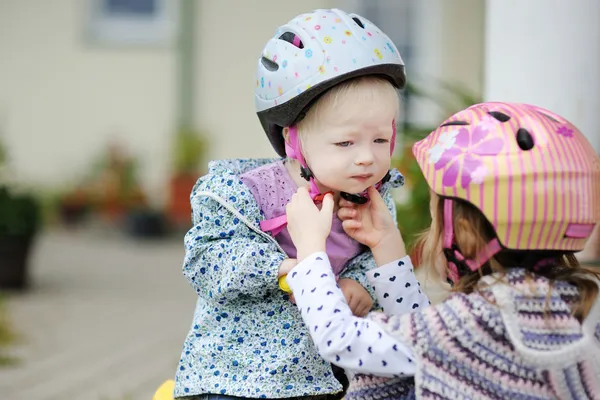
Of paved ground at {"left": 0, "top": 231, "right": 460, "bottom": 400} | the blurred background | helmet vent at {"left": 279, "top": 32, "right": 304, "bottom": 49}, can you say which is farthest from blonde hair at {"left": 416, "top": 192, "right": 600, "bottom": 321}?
the blurred background

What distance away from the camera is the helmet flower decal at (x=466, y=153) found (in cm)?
234

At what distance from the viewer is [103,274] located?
382 inches

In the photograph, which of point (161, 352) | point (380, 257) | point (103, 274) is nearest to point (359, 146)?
point (380, 257)

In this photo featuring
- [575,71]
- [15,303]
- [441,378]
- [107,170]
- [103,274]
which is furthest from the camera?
[107,170]

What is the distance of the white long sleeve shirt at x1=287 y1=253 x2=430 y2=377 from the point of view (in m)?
2.32

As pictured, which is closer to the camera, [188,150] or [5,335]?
[5,335]

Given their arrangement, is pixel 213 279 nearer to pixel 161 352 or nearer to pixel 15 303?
pixel 161 352

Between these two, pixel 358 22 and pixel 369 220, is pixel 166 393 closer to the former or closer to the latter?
pixel 369 220

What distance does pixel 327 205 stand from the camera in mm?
2641

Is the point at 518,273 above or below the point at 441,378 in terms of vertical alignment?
above

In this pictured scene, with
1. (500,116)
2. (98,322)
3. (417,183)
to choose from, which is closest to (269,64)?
(500,116)

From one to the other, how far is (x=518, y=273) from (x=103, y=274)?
7796mm

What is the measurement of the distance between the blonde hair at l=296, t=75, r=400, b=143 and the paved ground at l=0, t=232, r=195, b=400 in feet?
10.9

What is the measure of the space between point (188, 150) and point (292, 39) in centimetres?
970
